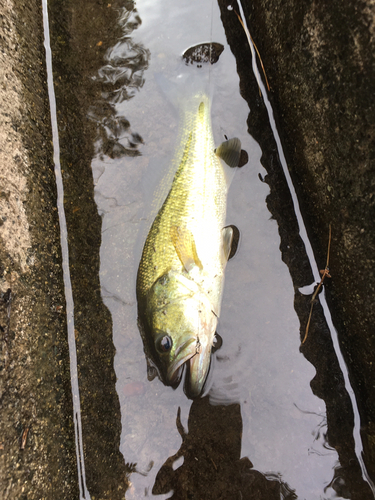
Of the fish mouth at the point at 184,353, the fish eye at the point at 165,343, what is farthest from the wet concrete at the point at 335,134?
the fish eye at the point at 165,343

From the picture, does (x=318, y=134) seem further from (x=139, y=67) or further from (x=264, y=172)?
(x=139, y=67)

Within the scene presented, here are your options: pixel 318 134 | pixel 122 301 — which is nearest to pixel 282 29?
pixel 318 134

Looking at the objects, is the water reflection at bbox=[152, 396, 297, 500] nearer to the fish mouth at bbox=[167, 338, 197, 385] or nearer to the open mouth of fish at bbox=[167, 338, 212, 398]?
the open mouth of fish at bbox=[167, 338, 212, 398]

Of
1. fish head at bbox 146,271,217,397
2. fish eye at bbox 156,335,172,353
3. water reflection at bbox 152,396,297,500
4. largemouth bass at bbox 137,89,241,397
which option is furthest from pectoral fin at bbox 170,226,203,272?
water reflection at bbox 152,396,297,500

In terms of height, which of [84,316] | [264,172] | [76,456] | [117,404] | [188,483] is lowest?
[188,483]

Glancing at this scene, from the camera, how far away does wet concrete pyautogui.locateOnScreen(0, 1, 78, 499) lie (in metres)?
2.07

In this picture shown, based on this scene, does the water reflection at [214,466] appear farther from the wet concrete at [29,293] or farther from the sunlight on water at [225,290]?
the wet concrete at [29,293]

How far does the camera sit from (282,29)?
253 cm

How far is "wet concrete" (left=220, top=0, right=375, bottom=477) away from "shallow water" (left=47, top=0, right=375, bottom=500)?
0.96 ft

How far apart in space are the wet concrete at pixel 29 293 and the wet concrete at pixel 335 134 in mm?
2037

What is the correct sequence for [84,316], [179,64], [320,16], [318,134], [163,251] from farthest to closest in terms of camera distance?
[179,64], [84,316], [163,251], [318,134], [320,16]

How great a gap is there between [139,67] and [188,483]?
387 cm

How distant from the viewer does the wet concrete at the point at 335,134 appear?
202 cm

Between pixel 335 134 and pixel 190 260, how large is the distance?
4.69ft
